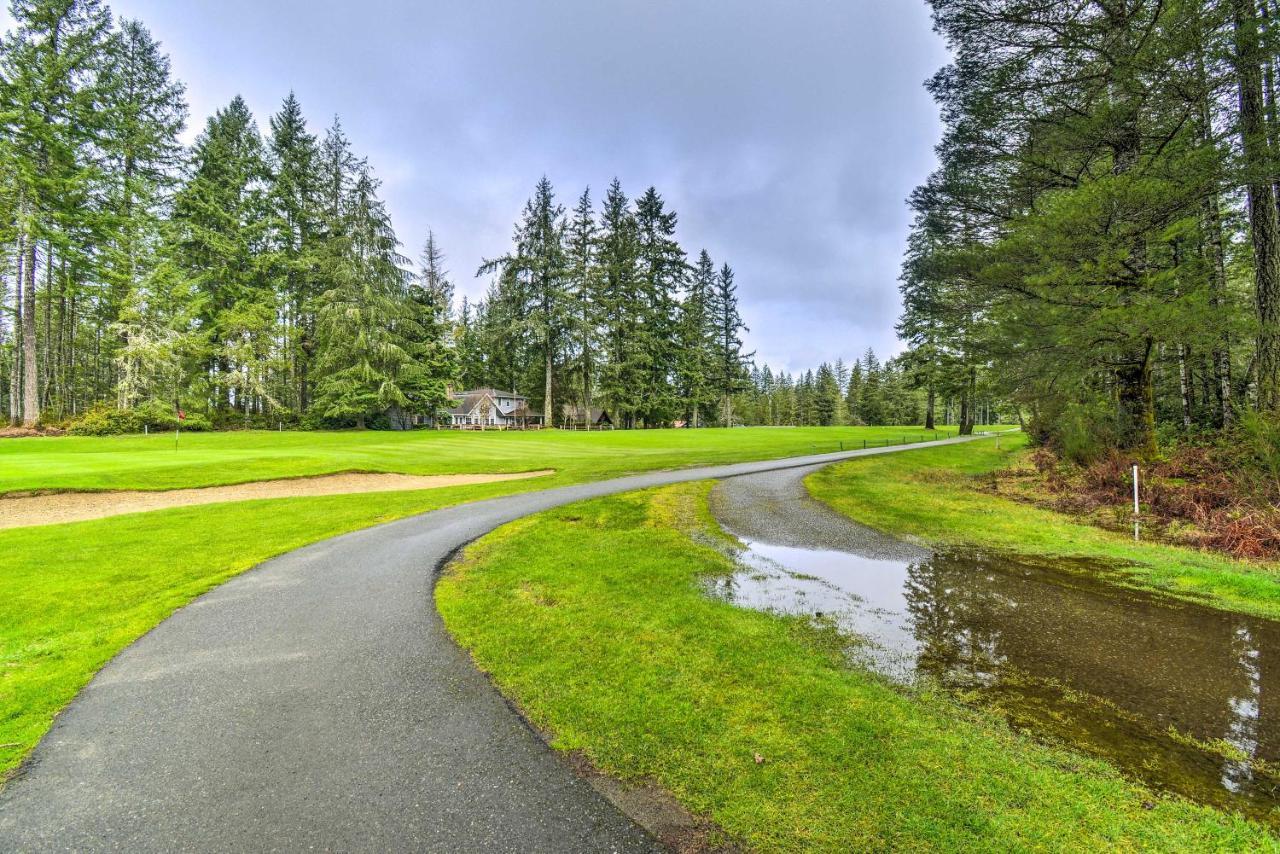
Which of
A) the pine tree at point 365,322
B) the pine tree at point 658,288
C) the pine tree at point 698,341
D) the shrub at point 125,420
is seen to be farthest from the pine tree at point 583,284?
the shrub at point 125,420

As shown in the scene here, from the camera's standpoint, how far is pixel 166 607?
16.6 feet

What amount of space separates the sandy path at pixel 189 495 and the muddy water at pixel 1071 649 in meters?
11.4

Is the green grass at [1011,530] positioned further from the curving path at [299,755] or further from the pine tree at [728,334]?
the pine tree at [728,334]

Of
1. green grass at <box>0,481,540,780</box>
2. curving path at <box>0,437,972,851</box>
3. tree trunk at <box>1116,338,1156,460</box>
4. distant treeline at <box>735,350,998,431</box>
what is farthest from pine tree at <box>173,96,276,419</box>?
distant treeline at <box>735,350,998,431</box>

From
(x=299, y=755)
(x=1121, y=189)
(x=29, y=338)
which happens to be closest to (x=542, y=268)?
(x=29, y=338)

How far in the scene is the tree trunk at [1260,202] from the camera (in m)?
8.06

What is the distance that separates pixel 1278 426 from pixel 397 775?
490 inches

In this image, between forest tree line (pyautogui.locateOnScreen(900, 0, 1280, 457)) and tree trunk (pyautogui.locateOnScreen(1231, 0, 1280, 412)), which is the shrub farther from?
tree trunk (pyautogui.locateOnScreen(1231, 0, 1280, 412))

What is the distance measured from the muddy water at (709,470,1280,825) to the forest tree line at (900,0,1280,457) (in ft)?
19.3

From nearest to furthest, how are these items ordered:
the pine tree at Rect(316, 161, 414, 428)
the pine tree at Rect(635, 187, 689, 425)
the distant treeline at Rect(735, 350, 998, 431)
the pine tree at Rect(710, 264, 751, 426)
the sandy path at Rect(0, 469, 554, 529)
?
1. the sandy path at Rect(0, 469, 554, 529)
2. the pine tree at Rect(316, 161, 414, 428)
3. the pine tree at Rect(635, 187, 689, 425)
4. the pine tree at Rect(710, 264, 751, 426)
5. the distant treeline at Rect(735, 350, 998, 431)

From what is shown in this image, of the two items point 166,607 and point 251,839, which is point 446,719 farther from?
point 166,607

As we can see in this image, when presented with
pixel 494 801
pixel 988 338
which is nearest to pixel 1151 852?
pixel 494 801

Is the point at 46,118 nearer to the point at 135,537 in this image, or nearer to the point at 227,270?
the point at 227,270

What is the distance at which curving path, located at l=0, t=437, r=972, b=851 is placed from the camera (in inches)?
86.5
